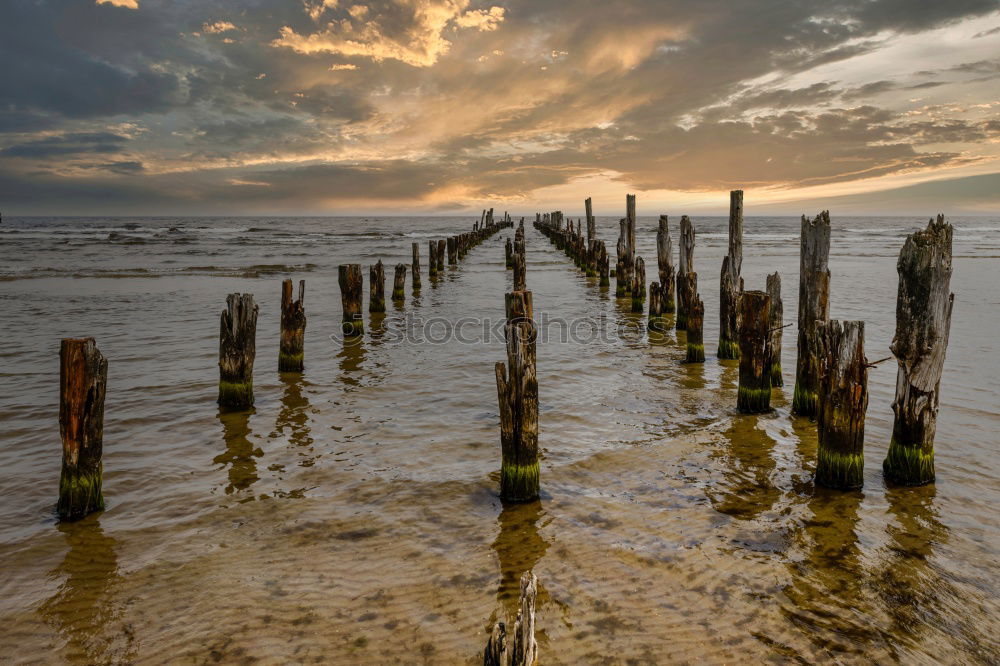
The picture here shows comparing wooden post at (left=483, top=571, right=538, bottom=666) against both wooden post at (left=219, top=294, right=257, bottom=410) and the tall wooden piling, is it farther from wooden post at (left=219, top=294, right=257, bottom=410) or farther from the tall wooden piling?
the tall wooden piling

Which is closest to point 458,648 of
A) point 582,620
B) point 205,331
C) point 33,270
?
point 582,620

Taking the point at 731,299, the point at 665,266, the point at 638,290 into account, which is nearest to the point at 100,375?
the point at 731,299

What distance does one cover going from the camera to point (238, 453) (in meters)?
6.33

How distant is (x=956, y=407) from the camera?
25.2 ft

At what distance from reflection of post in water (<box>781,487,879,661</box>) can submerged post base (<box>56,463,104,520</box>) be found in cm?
532

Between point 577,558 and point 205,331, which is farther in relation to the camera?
point 205,331

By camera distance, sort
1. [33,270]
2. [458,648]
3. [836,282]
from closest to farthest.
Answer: [458,648], [836,282], [33,270]

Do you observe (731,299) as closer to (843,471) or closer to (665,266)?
(665,266)

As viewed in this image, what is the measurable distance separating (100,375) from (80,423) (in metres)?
0.41

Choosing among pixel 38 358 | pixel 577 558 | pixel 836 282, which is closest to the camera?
pixel 577 558

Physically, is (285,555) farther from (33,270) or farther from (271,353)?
(33,270)

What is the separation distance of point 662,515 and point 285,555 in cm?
296

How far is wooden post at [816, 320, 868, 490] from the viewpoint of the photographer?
16.9 feet

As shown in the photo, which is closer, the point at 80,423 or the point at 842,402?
the point at 80,423
